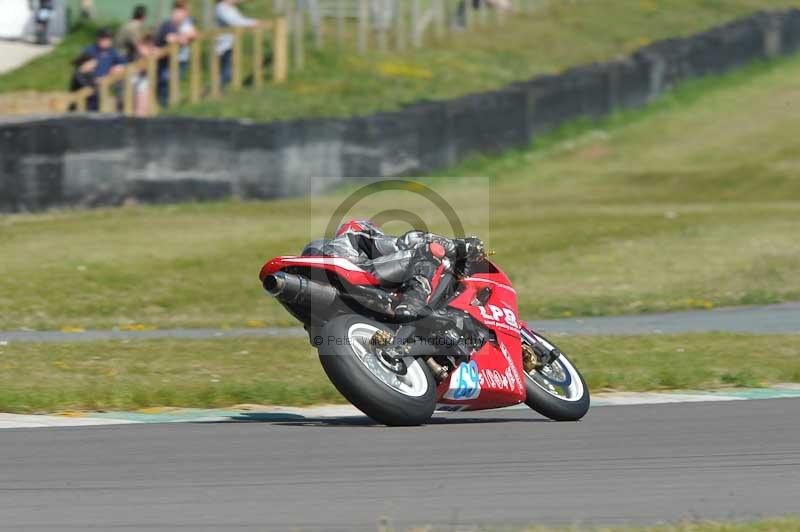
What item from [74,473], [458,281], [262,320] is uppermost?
[458,281]

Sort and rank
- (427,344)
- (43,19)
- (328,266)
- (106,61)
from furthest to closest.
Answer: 1. (43,19)
2. (106,61)
3. (427,344)
4. (328,266)

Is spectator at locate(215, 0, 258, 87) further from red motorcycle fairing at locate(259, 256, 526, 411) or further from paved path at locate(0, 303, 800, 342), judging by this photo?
red motorcycle fairing at locate(259, 256, 526, 411)

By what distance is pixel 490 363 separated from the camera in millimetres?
7801

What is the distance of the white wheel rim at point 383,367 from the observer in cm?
716

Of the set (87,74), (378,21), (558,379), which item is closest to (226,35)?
(87,74)

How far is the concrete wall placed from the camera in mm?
17875

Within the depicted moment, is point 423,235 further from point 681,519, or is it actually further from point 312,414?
point 681,519

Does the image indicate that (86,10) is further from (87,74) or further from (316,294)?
(316,294)

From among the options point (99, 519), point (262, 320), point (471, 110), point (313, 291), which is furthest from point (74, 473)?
point (471, 110)

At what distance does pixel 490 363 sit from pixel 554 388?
0.56m

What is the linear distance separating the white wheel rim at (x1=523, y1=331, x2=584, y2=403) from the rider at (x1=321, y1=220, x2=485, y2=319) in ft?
2.76

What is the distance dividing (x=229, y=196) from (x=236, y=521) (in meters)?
15.3

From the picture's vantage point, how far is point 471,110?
24578mm

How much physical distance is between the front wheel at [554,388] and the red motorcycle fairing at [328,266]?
1271 mm
